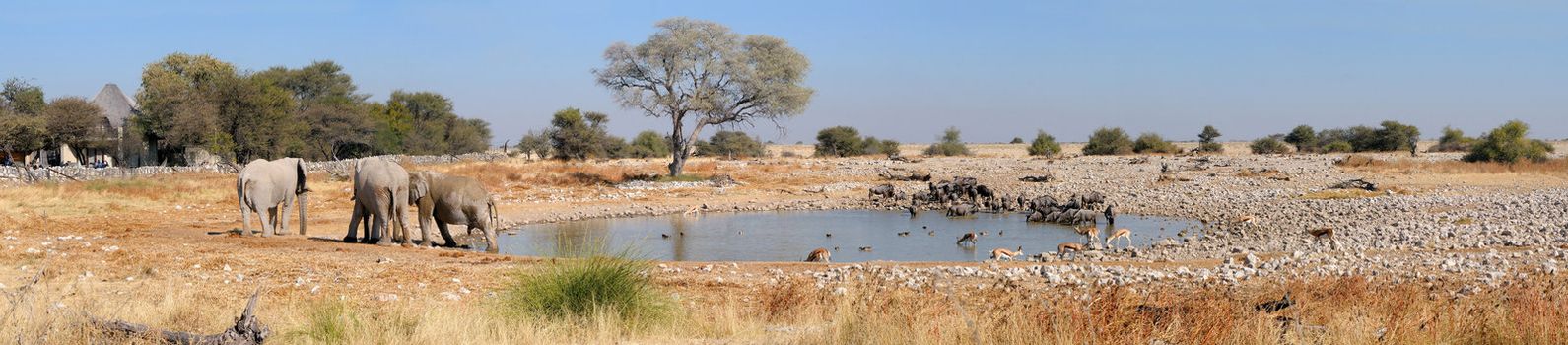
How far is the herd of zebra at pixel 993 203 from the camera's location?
2175 centimetres

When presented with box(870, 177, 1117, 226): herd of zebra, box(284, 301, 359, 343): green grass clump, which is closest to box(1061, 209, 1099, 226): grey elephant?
box(870, 177, 1117, 226): herd of zebra

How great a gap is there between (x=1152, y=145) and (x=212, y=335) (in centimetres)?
6374

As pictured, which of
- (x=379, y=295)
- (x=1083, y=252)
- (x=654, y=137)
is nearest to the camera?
(x=379, y=295)

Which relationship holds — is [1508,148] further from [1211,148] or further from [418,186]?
[418,186]

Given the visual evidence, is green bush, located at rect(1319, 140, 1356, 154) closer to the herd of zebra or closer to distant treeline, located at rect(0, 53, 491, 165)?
the herd of zebra

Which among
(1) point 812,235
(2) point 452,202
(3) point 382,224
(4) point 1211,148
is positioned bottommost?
(1) point 812,235

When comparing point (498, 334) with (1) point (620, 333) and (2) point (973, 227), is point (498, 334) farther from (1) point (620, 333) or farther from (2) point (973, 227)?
(2) point (973, 227)

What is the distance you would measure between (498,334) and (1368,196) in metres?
23.7

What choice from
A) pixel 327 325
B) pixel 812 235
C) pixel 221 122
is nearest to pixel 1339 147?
pixel 812 235

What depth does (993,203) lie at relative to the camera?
82.9 feet

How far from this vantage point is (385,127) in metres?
62.8

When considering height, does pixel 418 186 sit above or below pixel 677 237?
above

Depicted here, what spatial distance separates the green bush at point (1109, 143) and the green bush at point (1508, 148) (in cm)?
2416

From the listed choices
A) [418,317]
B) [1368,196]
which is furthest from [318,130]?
[418,317]
